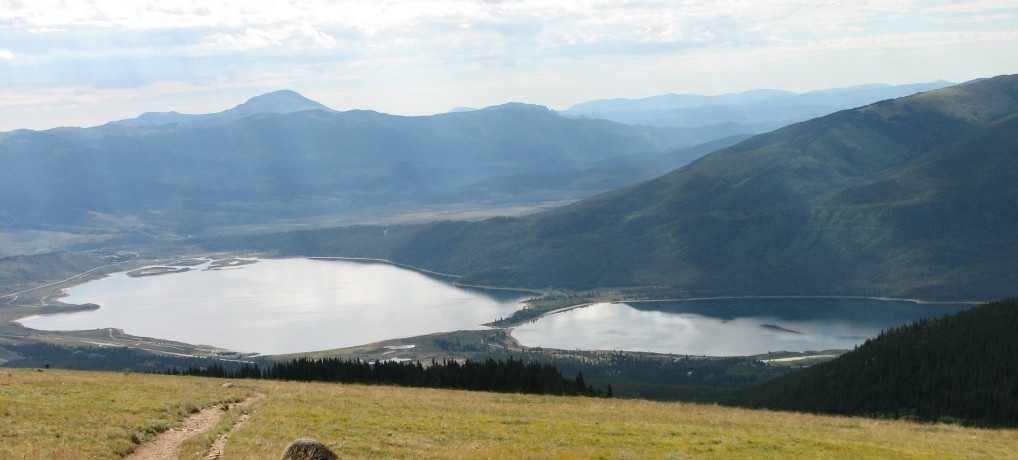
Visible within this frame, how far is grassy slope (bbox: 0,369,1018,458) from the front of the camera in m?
34.0

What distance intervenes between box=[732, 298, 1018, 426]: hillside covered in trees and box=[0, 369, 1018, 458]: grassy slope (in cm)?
3638

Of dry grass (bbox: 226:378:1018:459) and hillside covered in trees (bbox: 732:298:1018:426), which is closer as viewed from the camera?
dry grass (bbox: 226:378:1018:459)

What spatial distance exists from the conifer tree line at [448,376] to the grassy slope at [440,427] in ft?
65.2

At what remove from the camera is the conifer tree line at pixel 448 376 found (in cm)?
7706

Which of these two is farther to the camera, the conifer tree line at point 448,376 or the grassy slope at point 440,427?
the conifer tree line at point 448,376

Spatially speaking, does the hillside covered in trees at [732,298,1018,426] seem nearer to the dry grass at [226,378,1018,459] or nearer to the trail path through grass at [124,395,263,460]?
the dry grass at [226,378,1018,459]

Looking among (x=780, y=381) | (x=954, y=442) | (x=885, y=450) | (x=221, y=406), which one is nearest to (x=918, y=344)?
(x=780, y=381)

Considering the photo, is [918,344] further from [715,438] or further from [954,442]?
[715,438]

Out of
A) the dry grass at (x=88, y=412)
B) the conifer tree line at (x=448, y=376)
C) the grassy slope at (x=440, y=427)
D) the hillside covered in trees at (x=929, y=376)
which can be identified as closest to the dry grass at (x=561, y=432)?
the grassy slope at (x=440, y=427)

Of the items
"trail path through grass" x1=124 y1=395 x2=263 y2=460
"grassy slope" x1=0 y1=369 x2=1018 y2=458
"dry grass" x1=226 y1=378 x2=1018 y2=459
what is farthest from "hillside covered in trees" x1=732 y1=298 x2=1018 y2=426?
"trail path through grass" x1=124 y1=395 x2=263 y2=460

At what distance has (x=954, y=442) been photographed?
45.0 m

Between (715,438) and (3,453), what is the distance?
85.5 ft

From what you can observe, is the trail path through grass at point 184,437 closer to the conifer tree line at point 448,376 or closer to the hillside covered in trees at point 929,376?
the conifer tree line at point 448,376

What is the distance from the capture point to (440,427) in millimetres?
40562
